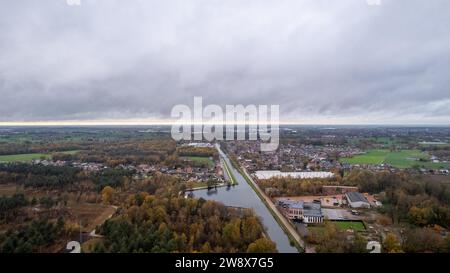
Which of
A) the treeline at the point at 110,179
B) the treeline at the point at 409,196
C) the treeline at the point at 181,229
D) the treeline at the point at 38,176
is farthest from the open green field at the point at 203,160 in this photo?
the treeline at the point at 181,229

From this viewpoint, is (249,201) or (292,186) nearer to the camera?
(249,201)

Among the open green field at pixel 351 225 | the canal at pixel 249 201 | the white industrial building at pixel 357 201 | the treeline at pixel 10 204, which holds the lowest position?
the canal at pixel 249 201

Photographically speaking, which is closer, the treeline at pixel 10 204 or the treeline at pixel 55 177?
the treeline at pixel 10 204

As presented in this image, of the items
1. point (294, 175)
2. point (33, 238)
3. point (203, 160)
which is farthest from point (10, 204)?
point (203, 160)

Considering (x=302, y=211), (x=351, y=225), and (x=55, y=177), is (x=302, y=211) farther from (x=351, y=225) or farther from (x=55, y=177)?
(x=55, y=177)

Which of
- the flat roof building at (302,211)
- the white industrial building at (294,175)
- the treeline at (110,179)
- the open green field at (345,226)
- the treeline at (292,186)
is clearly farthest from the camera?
the white industrial building at (294,175)

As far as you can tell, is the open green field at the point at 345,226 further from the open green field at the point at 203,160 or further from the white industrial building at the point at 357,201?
the open green field at the point at 203,160
